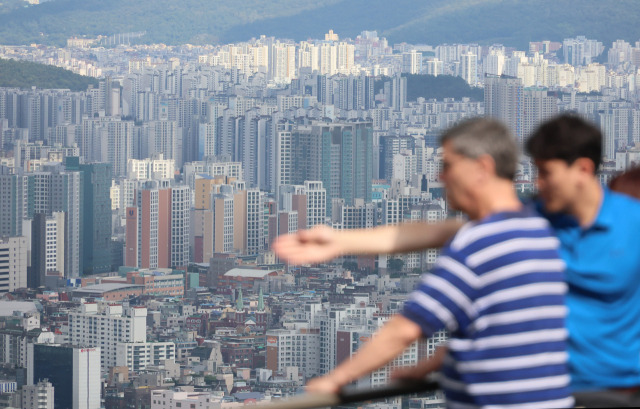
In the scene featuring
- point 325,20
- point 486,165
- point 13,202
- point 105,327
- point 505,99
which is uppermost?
point 325,20

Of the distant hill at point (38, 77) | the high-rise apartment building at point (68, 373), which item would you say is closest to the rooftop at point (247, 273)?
the high-rise apartment building at point (68, 373)

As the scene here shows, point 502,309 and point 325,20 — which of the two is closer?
point 502,309

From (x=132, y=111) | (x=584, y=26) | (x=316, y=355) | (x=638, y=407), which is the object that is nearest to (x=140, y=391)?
(x=316, y=355)

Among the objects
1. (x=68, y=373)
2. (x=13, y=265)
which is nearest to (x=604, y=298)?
Result: (x=68, y=373)

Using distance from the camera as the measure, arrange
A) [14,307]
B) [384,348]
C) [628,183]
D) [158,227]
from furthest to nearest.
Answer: [158,227], [14,307], [628,183], [384,348]

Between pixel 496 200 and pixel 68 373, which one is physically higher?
pixel 496 200

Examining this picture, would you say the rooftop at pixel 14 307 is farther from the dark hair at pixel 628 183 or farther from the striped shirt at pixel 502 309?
the striped shirt at pixel 502 309

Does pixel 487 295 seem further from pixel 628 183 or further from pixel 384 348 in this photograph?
pixel 628 183

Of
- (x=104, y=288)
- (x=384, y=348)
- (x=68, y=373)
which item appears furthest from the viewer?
(x=104, y=288)
